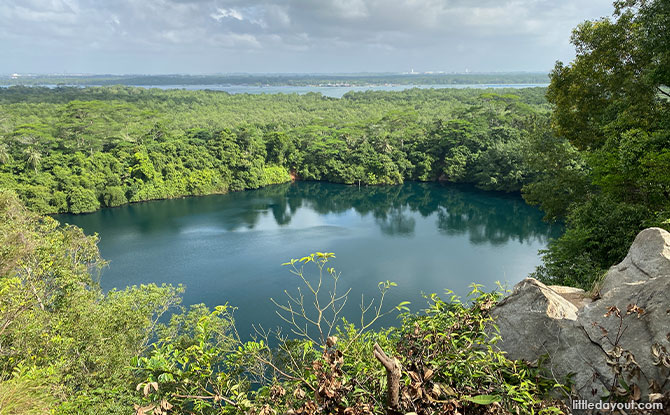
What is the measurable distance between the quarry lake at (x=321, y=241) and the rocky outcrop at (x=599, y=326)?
793 cm

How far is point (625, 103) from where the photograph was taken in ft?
27.0

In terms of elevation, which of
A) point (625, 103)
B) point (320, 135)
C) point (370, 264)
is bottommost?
point (370, 264)

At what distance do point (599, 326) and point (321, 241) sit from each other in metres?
18.7

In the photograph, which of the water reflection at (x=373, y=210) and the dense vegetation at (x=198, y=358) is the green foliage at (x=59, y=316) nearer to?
the dense vegetation at (x=198, y=358)

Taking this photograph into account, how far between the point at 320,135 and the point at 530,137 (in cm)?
2808

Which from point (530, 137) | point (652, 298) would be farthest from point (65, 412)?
point (530, 137)

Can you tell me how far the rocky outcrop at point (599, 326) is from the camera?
264cm

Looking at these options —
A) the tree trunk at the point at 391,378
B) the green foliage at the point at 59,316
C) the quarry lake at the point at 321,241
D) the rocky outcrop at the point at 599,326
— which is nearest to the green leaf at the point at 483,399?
the tree trunk at the point at 391,378

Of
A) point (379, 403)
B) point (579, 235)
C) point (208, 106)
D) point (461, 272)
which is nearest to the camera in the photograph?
point (379, 403)

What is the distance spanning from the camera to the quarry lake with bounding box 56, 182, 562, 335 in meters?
15.6

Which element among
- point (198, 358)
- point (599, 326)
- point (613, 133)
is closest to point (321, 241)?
point (613, 133)

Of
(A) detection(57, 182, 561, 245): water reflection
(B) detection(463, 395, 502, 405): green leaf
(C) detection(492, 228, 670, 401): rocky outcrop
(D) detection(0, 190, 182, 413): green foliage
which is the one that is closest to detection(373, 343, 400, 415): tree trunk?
(B) detection(463, 395, 502, 405): green leaf

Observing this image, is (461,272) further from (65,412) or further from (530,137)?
(65,412)

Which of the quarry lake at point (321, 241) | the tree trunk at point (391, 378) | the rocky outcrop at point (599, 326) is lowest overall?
the quarry lake at point (321, 241)
